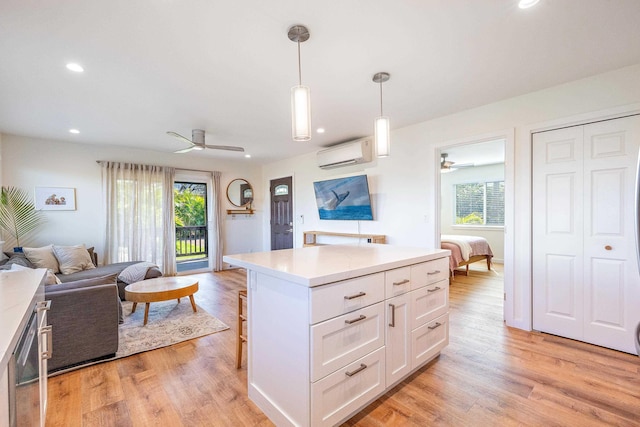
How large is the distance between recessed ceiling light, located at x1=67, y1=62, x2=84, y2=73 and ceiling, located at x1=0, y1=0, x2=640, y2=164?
0.04m

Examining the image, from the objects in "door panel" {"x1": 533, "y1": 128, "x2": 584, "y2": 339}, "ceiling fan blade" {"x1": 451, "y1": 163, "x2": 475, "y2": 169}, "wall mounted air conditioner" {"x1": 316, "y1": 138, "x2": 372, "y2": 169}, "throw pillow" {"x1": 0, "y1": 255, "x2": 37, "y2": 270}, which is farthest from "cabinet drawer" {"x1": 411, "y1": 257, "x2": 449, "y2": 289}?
"ceiling fan blade" {"x1": 451, "y1": 163, "x2": 475, "y2": 169}

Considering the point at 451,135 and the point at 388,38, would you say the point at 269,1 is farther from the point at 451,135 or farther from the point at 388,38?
the point at 451,135

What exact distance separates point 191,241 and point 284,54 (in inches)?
225

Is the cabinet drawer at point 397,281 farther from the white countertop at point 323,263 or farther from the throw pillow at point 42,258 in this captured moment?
the throw pillow at point 42,258

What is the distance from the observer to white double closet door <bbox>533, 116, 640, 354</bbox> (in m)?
2.37

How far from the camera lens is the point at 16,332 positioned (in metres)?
0.84

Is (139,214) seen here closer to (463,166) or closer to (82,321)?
(82,321)

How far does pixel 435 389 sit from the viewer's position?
190 cm

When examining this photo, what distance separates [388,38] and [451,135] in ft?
6.14

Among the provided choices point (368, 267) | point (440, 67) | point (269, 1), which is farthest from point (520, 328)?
point (269, 1)

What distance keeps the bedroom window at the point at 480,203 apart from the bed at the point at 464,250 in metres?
1.49

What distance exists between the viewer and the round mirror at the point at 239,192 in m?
6.31

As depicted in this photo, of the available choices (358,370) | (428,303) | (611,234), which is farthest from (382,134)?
(611,234)

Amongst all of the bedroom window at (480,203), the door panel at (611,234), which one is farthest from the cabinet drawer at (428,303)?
the bedroom window at (480,203)
